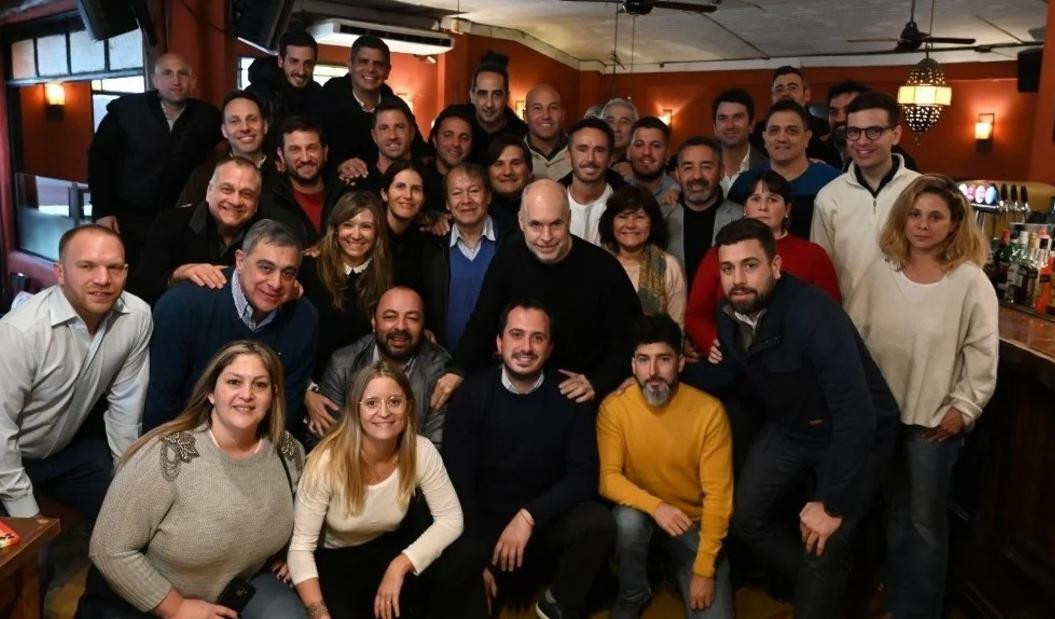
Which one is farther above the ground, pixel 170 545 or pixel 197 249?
pixel 197 249

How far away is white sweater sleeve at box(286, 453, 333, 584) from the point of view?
2.52 meters

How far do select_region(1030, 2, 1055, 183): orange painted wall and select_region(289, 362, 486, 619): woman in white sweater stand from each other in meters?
3.65

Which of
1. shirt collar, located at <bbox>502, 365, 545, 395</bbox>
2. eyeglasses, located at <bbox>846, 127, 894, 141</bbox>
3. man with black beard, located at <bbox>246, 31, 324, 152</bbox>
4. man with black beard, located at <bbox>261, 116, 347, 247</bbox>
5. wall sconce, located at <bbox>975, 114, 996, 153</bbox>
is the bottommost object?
shirt collar, located at <bbox>502, 365, 545, 395</bbox>

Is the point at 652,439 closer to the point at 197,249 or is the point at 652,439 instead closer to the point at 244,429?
the point at 244,429

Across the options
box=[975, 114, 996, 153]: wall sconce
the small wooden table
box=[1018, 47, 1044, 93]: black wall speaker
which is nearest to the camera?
the small wooden table

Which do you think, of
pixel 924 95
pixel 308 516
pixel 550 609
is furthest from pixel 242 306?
pixel 924 95

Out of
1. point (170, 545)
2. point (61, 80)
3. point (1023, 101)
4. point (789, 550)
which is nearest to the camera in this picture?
point (170, 545)

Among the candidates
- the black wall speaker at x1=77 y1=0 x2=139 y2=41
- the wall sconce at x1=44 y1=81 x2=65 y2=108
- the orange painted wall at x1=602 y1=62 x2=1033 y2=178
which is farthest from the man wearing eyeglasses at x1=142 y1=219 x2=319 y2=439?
the orange painted wall at x1=602 y1=62 x2=1033 y2=178

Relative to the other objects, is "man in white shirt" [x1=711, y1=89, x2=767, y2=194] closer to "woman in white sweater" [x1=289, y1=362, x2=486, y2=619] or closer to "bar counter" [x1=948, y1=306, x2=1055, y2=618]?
"bar counter" [x1=948, y1=306, x2=1055, y2=618]

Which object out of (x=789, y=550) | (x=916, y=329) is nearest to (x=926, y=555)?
(x=789, y=550)

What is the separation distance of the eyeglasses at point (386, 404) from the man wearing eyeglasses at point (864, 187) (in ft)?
5.50

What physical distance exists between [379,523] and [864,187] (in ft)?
6.98

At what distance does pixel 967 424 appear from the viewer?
2744mm

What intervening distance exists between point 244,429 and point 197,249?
1.00 metres
